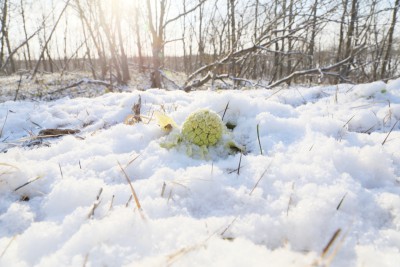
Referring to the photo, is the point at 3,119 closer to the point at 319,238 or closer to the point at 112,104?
the point at 112,104

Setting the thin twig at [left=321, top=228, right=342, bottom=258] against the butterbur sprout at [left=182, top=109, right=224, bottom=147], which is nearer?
the thin twig at [left=321, top=228, right=342, bottom=258]

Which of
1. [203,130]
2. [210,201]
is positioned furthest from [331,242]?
[203,130]

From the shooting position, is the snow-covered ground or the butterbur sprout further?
the butterbur sprout

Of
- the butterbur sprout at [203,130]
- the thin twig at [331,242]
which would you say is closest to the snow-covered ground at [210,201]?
the thin twig at [331,242]

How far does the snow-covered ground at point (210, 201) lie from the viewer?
2.24 ft

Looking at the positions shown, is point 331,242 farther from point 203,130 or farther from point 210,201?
point 203,130

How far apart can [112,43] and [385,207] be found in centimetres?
639

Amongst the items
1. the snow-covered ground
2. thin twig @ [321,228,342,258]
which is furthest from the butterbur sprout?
thin twig @ [321,228,342,258]

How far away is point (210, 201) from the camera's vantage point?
3.02ft

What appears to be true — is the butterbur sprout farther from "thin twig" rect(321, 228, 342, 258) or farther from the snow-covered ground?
"thin twig" rect(321, 228, 342, 258)

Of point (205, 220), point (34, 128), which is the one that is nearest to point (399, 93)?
point (205, 220)

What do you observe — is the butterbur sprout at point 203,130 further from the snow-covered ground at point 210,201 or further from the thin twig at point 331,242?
the thin twig at point 331,242

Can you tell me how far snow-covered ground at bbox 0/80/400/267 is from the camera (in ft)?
2.24

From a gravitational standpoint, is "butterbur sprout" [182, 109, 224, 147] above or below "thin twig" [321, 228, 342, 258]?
above
